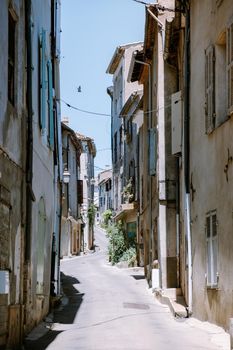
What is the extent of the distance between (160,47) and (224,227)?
437 inches

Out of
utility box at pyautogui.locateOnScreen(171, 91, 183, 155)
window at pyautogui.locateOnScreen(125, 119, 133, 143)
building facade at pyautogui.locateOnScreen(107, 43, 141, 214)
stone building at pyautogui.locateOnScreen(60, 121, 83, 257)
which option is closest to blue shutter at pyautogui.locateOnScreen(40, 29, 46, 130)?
utility box at pyautogui.locateOnScreen(171, 91, 183, 155)

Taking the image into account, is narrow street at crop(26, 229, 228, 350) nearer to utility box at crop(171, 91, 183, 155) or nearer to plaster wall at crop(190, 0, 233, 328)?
plaster wall at crop(190, 0, 233, 328)

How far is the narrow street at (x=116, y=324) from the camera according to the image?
12.1 meters

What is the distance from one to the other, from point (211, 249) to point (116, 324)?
2.89 meters

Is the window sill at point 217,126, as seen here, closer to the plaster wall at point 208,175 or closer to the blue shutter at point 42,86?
the plaster wall at point 208,175

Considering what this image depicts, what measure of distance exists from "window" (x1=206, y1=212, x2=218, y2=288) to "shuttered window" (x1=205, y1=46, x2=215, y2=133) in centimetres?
176

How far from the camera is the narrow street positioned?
12.1m

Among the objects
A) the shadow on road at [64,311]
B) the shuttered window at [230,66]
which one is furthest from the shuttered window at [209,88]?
the shadow on road at [64,311]

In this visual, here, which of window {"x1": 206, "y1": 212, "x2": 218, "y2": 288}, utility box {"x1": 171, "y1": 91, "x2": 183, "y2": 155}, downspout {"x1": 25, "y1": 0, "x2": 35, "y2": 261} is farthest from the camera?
utility box {"x1": 171, "y1": 91, "x2": 183, "y2": 155}

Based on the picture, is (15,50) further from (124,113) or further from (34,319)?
(124,113)

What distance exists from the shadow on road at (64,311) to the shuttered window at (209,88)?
16.6 feet

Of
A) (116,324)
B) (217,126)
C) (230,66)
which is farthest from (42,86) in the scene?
(116,324)

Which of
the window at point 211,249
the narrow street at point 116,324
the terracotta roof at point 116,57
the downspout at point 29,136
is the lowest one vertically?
the narrow street at point 116,324

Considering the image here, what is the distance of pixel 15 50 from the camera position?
12.2m
